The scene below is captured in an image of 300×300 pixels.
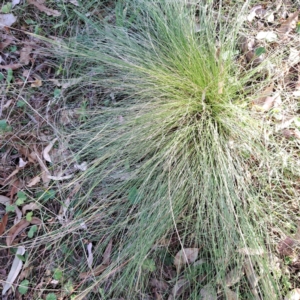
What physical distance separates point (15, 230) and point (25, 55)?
3.74 ft

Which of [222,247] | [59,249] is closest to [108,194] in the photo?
[59,249]

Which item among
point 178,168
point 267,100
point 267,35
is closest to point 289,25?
point 267,35

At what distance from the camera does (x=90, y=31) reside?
2098mm

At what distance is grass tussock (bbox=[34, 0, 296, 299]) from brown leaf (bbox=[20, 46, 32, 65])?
0.53 meters

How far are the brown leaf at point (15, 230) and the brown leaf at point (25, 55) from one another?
1.04 metres

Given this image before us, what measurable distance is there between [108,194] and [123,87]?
24.2 inches

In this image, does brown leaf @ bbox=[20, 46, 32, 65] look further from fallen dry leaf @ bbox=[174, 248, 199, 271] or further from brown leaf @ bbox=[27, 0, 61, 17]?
fallen dry leaf @ bbox=[174, 248, 199, 271]

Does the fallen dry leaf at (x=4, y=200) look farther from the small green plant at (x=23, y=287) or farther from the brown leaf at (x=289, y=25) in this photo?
the brown leaf at (x=289, y=25)

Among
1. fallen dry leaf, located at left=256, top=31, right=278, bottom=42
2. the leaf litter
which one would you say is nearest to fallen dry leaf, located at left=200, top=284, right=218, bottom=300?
the leaf litter

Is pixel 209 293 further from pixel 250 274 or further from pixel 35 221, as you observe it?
pixel 35 221

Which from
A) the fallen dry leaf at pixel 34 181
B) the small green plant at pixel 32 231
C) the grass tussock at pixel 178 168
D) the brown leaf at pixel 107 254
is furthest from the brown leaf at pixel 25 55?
the brown leaf at pixel 107 254

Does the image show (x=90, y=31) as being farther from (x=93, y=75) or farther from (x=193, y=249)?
(x=193, y=249)

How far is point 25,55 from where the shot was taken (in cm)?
222

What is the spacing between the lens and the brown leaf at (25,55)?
7.24 ft
